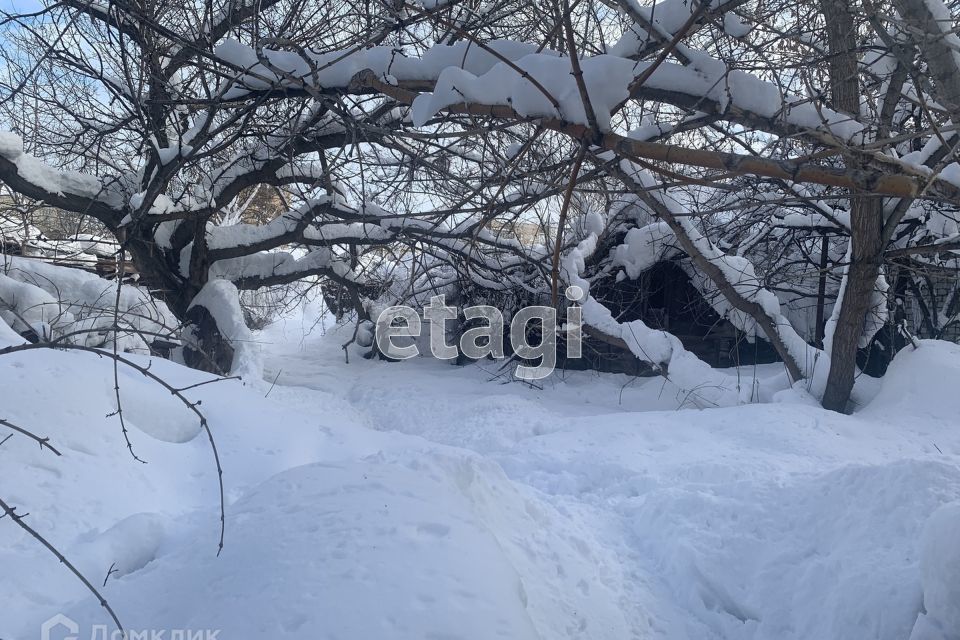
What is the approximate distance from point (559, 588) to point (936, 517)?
1.59m

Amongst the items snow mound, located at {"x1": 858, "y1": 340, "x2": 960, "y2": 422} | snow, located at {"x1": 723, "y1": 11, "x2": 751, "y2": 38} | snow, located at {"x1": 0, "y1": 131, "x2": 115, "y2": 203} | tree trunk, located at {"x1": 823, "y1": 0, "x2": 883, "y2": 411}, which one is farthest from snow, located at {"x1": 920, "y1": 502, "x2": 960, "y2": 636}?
snow, located at {"x1": 0, "y1": 131, "x2": 115, "y2": 203}

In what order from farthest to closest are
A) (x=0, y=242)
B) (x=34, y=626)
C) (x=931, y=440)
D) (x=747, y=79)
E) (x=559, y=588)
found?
(x=0, y=242), (x=931, y=440), (x=559, y=588), (x=747, y=79), (x=34, y=626)

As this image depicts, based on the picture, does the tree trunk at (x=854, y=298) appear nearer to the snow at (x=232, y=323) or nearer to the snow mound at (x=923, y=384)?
the snow mound at (x=923, y=384)

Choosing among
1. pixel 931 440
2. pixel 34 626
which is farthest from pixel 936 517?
pixel 931 440

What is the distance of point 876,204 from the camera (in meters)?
6.04

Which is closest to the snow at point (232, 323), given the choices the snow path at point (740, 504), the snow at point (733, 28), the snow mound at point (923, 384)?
the snow path at point (740, 504)

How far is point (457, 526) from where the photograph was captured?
277 centimetres

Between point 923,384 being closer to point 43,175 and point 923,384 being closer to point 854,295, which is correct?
point 854,295

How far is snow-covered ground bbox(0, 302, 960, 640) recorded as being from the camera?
2.29 metres

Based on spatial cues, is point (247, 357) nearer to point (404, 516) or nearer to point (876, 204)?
point (404, 516)

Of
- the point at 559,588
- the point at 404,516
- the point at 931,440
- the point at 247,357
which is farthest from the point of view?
the point at 247,357

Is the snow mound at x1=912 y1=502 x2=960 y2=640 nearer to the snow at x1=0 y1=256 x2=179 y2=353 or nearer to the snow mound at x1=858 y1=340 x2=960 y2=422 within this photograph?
the snow mound at x1=858 y1=340 x2=960 y2=422

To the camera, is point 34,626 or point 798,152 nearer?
point 34,626

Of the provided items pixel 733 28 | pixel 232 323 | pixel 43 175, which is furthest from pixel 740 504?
pixel 43 175
